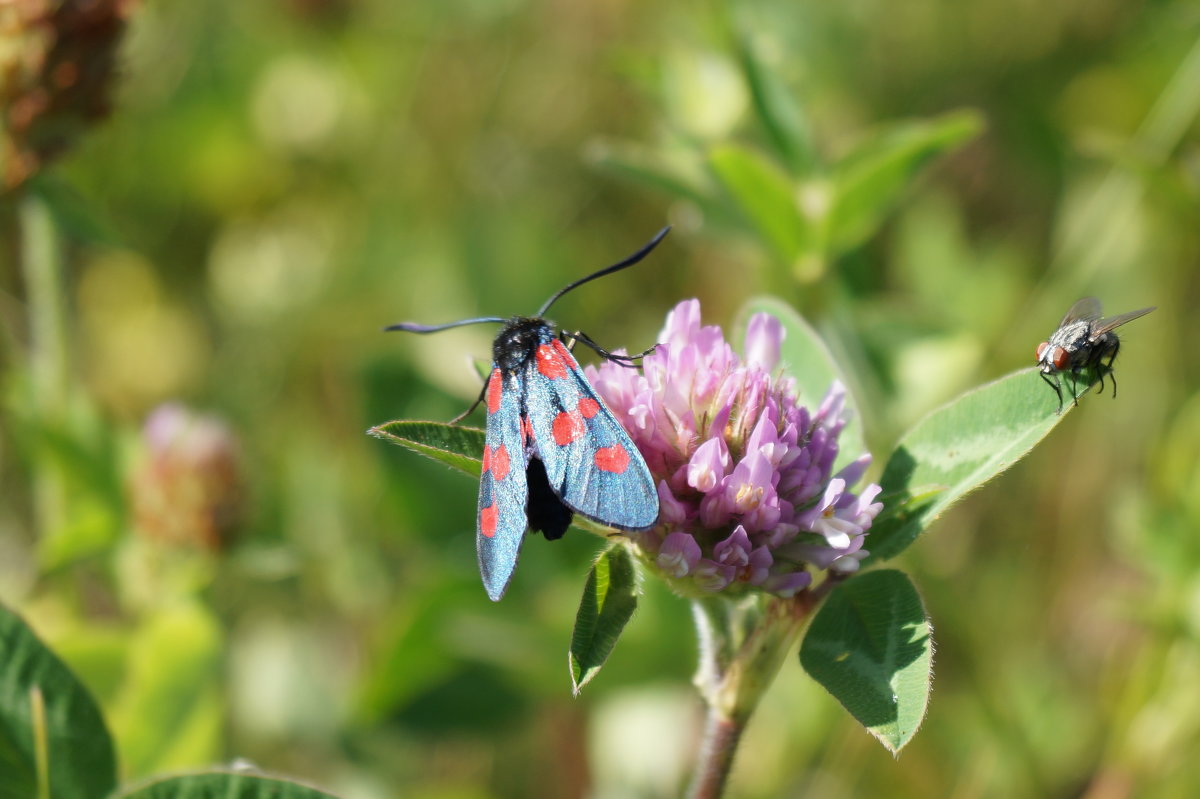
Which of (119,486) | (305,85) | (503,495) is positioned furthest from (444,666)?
(305,85)

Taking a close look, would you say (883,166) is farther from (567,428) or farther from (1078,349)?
(567,428)

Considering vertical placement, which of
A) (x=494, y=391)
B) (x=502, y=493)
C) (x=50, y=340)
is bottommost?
(x=502, y=493)

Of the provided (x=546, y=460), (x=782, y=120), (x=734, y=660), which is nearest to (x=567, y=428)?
(x=546, y=460)

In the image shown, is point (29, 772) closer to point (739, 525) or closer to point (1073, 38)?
point (739, 525)

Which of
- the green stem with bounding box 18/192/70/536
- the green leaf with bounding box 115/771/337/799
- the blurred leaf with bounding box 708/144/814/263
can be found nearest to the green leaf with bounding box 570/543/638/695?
the green leaf with bounding box 115/771/337/799

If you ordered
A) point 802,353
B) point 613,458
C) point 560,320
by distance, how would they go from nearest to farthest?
1. point 613,458
2. point 802,353
3. point 560,320

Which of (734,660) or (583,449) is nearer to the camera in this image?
(583,449)
